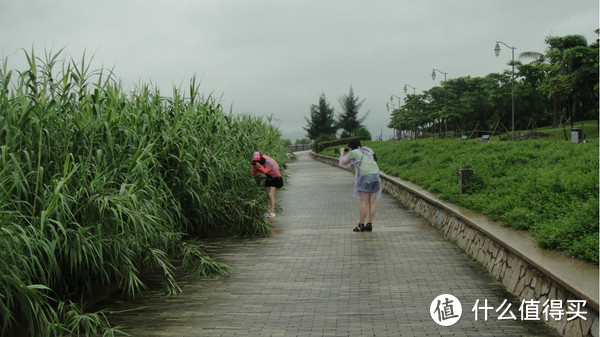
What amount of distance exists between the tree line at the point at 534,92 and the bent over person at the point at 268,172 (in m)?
34.1

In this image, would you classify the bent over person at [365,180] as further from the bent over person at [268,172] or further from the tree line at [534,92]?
the tree line at [534,92]

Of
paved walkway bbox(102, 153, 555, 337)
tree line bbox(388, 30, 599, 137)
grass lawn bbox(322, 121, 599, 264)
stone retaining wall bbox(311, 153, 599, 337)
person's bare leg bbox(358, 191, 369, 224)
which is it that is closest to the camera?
stone retaining wall bbox(311, 153, 599, 337)

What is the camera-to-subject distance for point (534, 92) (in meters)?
60.8

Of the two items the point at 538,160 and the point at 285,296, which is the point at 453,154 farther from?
the point at 285,296

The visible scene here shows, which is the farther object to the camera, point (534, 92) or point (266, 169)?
point (534, 92)

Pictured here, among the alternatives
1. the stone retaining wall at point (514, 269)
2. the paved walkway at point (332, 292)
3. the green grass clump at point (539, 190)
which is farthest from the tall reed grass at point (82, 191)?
the green grass clump at point (539, 190)

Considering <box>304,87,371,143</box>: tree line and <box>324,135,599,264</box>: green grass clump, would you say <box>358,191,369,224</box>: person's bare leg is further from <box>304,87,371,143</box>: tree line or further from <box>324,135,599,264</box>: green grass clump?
<box>304,87,371,143</box>: tree line

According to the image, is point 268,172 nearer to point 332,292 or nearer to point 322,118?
point 332,292

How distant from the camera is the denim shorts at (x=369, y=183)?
10.5 meters

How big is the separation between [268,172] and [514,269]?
22.6ft

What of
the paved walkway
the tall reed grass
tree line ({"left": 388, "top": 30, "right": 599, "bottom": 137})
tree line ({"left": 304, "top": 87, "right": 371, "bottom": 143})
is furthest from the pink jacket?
tree line ({"left": 304, "top": 87, "right": 371, "bottom": 143})

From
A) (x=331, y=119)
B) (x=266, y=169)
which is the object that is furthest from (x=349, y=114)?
(x=266, y=169)

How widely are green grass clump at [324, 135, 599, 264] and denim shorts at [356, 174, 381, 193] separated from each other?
1.55 m

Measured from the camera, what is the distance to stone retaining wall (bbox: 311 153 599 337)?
173 inches
